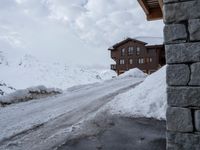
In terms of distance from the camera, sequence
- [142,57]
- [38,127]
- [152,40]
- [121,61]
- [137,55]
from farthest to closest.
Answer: [121,61] → [137,55] → [152,40] → [142,57] → [38,127]

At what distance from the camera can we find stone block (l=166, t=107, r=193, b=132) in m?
3.33

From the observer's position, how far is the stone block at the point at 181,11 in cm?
330

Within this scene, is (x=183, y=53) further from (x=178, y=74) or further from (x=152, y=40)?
(x=152, y=40)

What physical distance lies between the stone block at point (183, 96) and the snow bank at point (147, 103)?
370cm

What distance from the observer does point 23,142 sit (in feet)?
21.0

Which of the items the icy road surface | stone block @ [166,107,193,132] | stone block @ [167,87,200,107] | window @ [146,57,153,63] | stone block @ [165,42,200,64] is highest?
window @ [146,57,153,63]

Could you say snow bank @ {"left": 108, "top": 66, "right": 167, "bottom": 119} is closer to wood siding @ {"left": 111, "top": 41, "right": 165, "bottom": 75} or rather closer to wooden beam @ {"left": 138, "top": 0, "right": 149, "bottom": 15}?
wooden beam @ {"left": 138, "top": 0, "right": 149, "bottom": 15}

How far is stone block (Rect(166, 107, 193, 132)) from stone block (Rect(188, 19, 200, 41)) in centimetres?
87

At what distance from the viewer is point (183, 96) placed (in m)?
3.35

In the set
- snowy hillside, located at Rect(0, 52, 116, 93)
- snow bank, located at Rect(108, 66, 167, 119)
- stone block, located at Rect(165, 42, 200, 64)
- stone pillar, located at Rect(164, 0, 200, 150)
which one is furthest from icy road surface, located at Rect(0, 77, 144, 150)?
snowy hillside, located at Rect(0, 52, 116, 93)

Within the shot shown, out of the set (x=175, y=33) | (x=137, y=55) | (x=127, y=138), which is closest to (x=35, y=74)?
(x=137, y=55)

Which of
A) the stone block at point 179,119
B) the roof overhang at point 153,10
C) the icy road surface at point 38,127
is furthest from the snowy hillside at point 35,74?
the stone block at point 179,119

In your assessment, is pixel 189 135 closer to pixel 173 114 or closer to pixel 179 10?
pixel 173 114

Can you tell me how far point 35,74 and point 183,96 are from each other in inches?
1658
